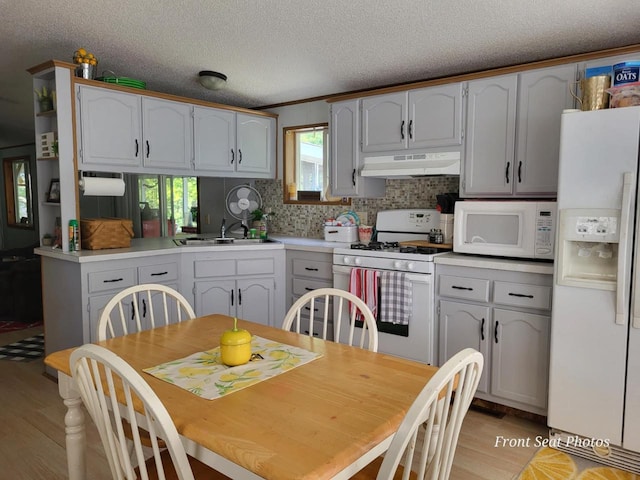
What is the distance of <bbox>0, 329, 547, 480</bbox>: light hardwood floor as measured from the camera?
2.27 metres

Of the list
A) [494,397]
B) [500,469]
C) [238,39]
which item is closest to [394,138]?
[238,39]

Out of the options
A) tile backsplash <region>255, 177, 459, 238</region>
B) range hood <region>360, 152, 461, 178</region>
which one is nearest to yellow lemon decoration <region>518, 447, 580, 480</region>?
range hood <region>360, 152, 461, 178</region>

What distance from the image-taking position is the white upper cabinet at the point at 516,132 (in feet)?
9.12

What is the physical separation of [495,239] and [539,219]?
0.95 ft


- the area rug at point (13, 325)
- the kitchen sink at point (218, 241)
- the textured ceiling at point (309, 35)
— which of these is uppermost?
the textured ceiling at point (309, 35)

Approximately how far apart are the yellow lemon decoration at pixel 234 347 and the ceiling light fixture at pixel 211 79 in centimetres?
261

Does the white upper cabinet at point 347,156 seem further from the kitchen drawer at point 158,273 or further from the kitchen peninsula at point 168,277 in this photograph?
the kitchen drawer at point 158,273

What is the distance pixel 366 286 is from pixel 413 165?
93cm

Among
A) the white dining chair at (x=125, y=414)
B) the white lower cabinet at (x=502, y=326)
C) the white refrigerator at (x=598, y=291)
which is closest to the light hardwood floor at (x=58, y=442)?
the white lower cabinet at (x=502, y=326)

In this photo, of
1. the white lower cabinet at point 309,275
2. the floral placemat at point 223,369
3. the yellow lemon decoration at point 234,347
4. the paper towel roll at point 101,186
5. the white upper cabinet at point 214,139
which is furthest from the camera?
the white upper cabinet at point 214,139

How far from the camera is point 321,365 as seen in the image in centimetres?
158

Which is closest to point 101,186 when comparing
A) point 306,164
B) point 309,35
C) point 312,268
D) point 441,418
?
point 312,268

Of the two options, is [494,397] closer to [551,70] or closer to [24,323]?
[551,70]

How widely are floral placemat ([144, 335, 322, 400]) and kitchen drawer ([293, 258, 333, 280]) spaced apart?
191 centimetres
